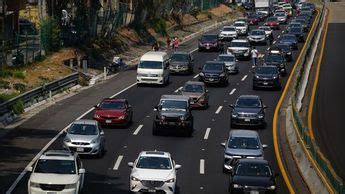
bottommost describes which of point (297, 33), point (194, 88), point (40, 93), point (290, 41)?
point (40, 93)

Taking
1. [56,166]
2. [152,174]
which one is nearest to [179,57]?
[152,174]

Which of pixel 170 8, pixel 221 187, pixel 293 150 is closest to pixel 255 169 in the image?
→ pixel 221 187

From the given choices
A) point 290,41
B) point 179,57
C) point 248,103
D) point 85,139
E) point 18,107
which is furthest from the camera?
point 290,41

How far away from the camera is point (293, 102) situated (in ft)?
145

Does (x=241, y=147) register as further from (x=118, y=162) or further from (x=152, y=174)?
(x=152, y=174)

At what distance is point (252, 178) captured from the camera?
95.3 ft

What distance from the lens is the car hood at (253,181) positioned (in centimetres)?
2862

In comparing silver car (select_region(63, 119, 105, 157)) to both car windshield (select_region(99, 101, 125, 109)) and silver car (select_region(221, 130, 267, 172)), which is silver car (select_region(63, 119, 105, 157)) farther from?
car windshield (select_region(99, 101, 125, 109))

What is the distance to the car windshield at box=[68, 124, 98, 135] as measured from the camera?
118 feet

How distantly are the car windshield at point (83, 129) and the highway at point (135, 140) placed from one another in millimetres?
1195

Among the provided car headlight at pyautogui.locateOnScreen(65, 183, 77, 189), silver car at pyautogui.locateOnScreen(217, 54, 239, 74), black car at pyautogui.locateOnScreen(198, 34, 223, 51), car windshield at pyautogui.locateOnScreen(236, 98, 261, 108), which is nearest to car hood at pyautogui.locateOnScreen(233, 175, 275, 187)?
car headlight at pyautogui.locateOnScreen(65, 183, 77, 189)

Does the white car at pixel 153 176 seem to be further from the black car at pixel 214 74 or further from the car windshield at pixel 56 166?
the black car at pixel 214 74

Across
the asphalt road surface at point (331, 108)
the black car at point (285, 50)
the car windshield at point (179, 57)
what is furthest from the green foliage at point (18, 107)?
the black car at point (285, 50)

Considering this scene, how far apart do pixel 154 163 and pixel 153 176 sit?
1042 mm
